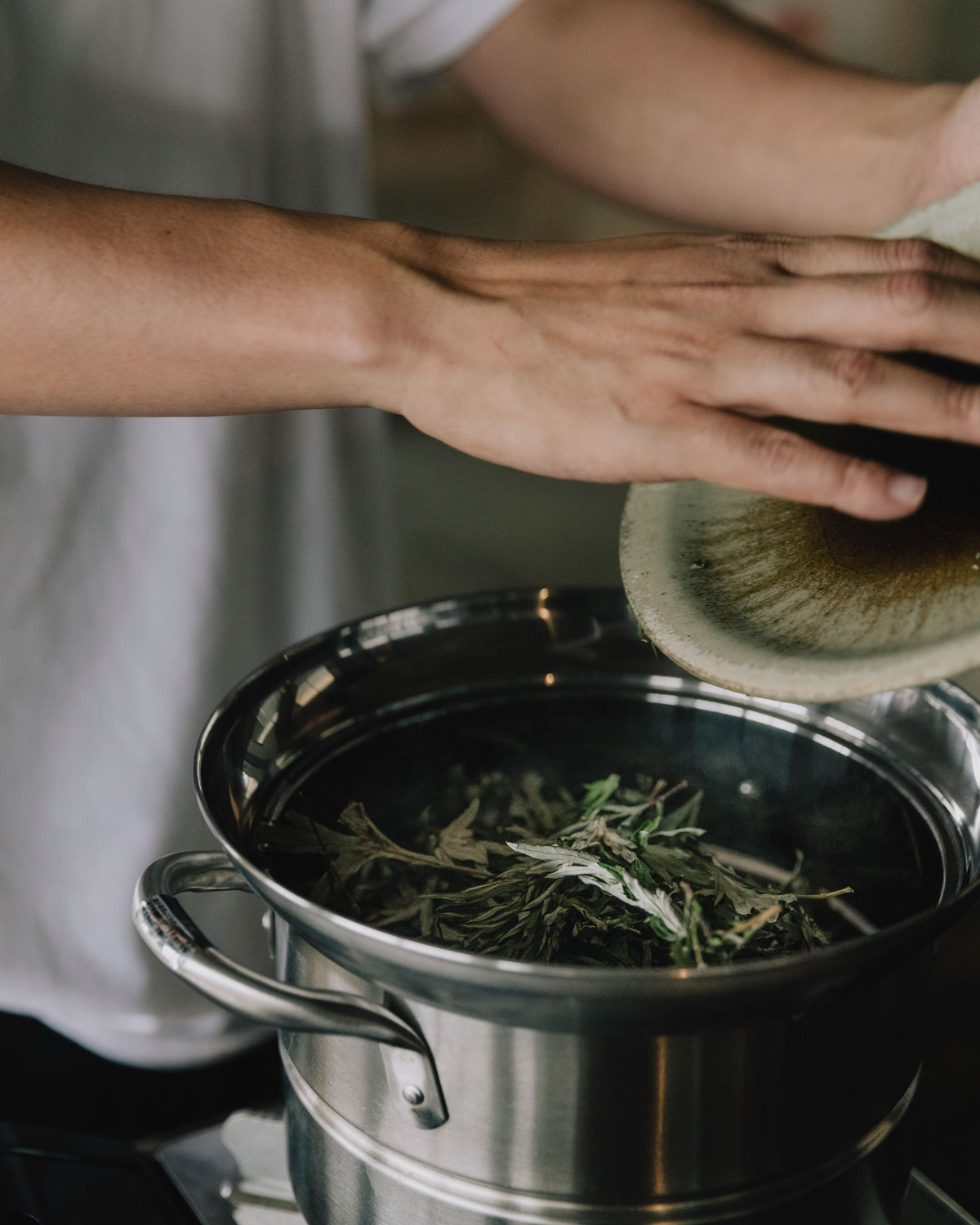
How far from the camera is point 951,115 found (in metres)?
0.79

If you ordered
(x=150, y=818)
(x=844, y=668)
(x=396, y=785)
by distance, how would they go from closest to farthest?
(x=844, y=668) < (x=396, y=785) < (x=150, y=818)

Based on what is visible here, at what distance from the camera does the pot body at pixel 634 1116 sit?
0.45 metres

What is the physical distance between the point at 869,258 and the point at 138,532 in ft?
2.00

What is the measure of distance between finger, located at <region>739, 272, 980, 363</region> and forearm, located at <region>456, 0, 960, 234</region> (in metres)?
0.39

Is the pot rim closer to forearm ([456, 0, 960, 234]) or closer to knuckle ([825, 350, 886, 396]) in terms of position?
knuckle ([825, 350, 886, 396])

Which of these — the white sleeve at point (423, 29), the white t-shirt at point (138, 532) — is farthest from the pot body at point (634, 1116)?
the white sleeve at point (423, 29)

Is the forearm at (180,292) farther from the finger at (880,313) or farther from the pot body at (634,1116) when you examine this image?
the pot body at (634,1116)

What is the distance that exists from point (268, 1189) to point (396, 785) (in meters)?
0.24

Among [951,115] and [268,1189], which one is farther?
[951,115]

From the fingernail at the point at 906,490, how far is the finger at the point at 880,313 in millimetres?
69

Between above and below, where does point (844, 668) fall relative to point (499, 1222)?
above

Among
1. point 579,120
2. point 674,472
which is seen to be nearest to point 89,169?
point 579,120

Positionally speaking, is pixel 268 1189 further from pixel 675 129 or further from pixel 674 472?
pixel 675 129

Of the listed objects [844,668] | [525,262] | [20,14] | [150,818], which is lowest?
[150,818]
